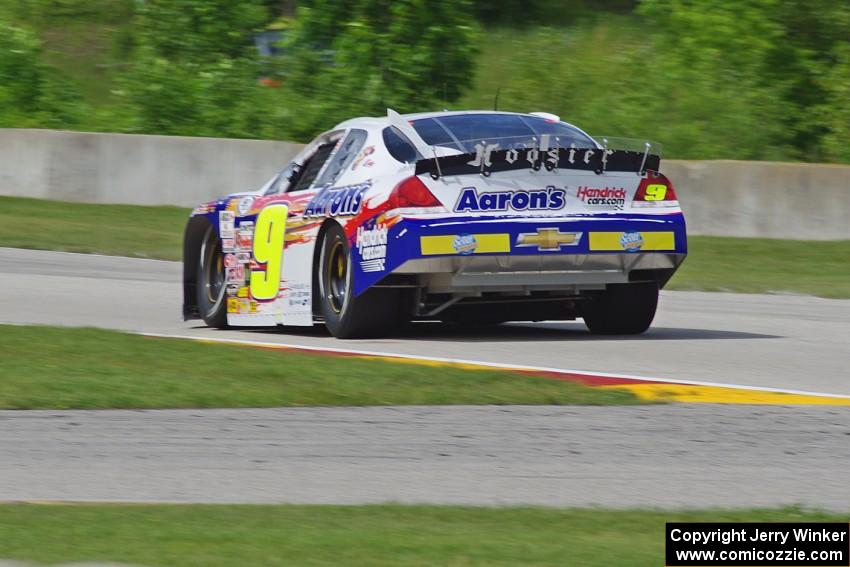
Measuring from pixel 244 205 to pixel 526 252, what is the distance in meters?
2.63

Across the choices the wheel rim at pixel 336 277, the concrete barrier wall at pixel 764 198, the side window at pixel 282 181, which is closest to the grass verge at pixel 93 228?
the concrete barrier wall at pixel 764 198

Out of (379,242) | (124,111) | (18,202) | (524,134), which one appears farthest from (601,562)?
(124,111)

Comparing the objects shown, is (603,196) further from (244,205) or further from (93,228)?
(93,228)

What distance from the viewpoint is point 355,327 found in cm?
1015

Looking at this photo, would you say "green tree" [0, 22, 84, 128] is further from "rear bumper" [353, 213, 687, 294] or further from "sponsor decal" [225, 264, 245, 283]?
"rear bumper" [353, 213, 687, 294]

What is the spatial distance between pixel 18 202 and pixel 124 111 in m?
4.28

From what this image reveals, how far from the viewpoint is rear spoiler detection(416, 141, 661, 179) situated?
31.4 feet

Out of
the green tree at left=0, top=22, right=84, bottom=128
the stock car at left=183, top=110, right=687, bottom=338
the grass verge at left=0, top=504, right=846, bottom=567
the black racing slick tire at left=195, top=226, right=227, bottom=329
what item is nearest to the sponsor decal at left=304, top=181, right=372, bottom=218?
the stock car at left=183, top=110, right=687, bottom=338

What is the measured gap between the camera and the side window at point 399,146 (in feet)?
32.2

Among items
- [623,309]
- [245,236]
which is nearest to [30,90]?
[245,236]

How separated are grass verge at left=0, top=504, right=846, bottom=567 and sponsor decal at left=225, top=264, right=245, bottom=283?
19.1 feet

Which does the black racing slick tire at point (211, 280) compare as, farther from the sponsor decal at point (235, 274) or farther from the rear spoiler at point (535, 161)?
the rear spoiler at point (535, 161)

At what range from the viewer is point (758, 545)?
469 centimetres

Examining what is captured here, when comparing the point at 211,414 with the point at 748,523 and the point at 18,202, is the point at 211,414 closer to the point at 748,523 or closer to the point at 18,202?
the point at 748,523
